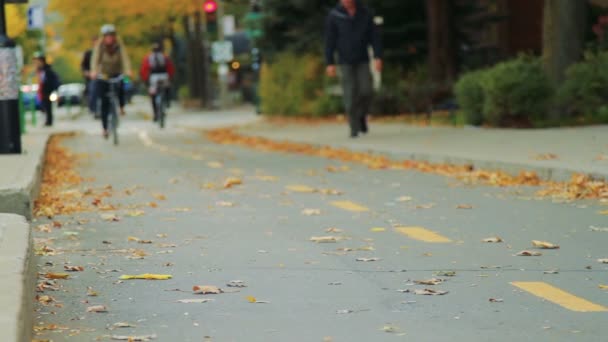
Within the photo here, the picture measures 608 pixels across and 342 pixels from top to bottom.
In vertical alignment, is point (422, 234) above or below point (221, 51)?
below

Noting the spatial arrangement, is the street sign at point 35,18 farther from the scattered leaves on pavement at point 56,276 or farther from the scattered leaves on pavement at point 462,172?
A: the scattered leaves on pavement at point 56,276

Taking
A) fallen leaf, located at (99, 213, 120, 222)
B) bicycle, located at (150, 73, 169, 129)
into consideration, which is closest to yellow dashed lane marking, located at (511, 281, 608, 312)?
fallen leaf, located at (99, 213, 120, 222)

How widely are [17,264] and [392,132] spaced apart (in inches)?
720

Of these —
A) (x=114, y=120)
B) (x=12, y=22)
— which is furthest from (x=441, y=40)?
(x=12, y=22)

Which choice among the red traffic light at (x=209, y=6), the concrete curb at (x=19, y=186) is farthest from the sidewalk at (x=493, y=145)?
the red traffic light at (x=209, y=6)

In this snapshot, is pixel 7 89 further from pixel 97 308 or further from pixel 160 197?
pixel 97 308

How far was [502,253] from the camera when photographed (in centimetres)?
884

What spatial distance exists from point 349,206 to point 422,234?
7.42ft

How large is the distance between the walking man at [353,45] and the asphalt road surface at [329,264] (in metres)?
7.74

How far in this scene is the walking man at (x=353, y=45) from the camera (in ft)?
73.8

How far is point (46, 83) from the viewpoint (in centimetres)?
3666

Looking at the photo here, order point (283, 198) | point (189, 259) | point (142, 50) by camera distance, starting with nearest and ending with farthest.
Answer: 1. point (189, 259)
2. point (283, 198)
3. point (142, 50)

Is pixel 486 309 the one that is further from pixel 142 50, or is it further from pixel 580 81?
pixel 142 50

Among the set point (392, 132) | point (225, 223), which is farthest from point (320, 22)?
A: point (225, 223)
